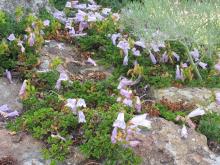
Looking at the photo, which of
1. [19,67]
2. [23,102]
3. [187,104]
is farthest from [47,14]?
[187,104]

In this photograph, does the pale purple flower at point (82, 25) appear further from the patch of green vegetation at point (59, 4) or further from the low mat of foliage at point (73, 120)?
the low mat of foliage at point (73, 120)

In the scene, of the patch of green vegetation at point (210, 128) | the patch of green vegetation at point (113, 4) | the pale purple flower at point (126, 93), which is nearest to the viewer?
the patch of green vegetation at point (210, 128)

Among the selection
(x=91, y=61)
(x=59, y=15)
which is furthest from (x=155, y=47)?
(x=59, y=15)

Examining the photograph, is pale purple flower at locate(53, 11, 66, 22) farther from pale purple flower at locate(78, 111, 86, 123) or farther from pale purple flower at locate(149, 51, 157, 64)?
pale purple flower at locate(78, 111, 86, 123)

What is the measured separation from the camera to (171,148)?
17.6ft

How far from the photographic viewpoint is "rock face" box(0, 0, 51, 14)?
7781 millimetres

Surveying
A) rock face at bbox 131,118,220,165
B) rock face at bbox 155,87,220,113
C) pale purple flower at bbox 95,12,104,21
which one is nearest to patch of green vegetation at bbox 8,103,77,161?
rock face at bbox 131,118,220,165

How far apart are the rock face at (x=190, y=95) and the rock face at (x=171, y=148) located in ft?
2.68

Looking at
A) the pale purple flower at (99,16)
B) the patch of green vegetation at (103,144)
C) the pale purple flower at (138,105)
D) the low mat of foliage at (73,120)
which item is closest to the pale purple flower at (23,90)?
the low mat of foliage at (73,120)

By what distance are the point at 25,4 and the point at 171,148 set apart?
388 centimetres

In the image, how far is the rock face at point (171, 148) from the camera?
525 cm

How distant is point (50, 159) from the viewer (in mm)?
5125

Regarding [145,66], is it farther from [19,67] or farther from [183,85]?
[19,67]

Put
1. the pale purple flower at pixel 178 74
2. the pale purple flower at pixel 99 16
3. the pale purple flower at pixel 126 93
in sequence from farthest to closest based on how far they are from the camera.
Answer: the pale purple flower at pixel 99 16, the pale purple flower at pixel 178 74, the pale purple flower at pixel 126 93
